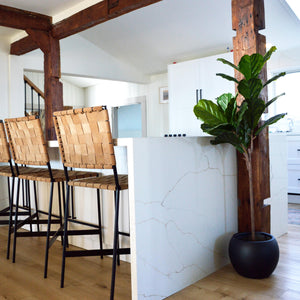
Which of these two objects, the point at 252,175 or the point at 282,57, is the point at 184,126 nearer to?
the point at 282,57

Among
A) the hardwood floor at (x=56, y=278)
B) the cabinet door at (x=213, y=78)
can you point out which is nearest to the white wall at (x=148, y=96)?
the cabinet door at (x=213, y=78)

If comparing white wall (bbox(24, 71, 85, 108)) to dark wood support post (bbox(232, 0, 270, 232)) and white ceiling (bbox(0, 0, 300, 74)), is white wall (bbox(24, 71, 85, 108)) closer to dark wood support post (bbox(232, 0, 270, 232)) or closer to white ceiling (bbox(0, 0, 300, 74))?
white ceiling (bbox(0, 0, 300, 74))

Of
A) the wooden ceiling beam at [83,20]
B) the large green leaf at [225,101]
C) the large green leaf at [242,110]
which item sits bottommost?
the large green leaf at [242,110]

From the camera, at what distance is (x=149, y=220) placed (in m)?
1.91

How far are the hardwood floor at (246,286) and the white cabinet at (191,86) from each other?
3132 mm

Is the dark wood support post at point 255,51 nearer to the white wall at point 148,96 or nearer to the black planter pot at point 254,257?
the black planter pot at point 254,257

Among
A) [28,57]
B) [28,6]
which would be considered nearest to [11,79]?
[28,57]

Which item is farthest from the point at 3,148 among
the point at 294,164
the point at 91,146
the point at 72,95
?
the point at 72,95

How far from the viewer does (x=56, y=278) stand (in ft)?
7.48

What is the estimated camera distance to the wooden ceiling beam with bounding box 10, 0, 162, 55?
3717 mm

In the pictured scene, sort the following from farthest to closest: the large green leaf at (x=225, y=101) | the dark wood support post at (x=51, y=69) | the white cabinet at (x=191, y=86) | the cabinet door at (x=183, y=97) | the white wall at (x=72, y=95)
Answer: the white wall at (x=72, y=95) < the cabinet door at (x=183, y=97) < the white cabinet at (x=191, y=86) < the dark wood support post at (x=51, y=69) < the large green leaf at (x=225, y=101)

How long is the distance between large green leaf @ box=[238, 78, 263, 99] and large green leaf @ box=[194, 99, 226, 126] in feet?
0.60

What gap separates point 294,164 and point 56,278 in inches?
153

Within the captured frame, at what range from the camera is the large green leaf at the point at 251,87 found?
6.66ft
